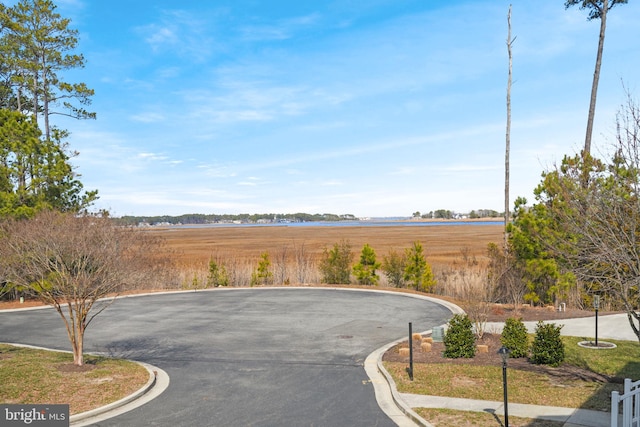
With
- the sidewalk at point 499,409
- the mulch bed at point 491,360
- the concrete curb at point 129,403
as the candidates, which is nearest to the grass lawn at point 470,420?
the sidewalk at point 499,409

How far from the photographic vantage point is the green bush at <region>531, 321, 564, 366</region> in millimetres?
11391

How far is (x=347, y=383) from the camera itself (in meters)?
10.6

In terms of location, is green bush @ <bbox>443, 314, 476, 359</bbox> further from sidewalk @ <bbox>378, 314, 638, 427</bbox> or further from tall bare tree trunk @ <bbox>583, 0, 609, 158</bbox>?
tall bare tree trunk @ <bbox>583, 0, 609, 158</bbox>

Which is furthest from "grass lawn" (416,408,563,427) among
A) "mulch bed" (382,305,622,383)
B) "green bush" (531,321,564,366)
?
"green bush" (531,321,564,366)

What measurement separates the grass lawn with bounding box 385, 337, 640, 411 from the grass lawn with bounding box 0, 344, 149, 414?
6.37 m

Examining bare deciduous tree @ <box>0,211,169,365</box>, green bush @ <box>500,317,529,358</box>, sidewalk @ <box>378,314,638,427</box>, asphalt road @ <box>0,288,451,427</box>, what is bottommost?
asphalt road @ <box>0,288,451,427</box>

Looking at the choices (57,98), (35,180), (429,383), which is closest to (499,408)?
(429,383)

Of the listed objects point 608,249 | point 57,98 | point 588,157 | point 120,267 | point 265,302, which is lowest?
point 265,302

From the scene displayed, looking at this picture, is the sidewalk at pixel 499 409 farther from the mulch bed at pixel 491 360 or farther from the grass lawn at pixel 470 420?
the mulch bed at pixel 491 360

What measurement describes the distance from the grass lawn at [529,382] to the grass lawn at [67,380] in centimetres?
637

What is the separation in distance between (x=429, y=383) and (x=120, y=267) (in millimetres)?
8163

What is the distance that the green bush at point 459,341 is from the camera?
12.4 metres

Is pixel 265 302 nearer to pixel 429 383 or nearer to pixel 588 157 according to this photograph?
pixel 429 383

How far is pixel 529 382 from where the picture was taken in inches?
406
